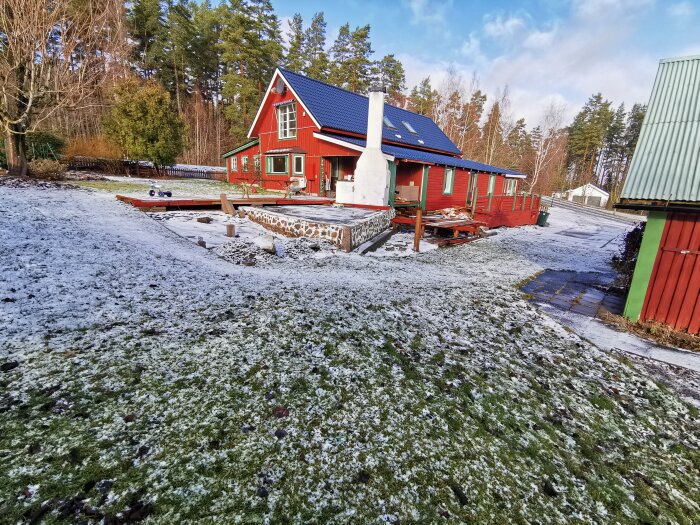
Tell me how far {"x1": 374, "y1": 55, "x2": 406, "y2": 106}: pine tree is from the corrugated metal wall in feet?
150

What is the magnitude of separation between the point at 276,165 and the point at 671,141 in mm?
19840

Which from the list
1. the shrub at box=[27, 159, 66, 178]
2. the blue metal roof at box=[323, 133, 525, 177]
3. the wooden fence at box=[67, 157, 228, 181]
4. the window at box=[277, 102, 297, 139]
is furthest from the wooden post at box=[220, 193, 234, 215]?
the wooden fence at box=[67, 157, 228, 181]

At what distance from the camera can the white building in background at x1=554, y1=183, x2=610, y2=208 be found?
49.4 meters

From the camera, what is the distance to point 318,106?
62.4 feet

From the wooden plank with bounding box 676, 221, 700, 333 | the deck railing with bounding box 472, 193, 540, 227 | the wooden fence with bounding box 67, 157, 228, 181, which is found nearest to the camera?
the wooden plank with bounding box 676, 221, 700, 333

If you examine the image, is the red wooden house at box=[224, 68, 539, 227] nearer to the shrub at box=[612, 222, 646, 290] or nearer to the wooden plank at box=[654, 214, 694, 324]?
the shrub at box=[612, 222, 646, 290]

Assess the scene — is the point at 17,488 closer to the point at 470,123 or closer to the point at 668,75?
the point at 668,75

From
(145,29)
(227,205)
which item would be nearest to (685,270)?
(227,205)

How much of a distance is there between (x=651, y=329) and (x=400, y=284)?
406 centimetres

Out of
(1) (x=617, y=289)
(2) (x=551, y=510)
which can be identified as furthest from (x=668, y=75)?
(2) (x=551, y=510)

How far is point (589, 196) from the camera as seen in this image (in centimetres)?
5078

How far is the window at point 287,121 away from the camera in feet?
65.6

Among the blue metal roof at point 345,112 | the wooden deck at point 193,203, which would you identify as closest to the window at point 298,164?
the blue metal roof at point 345,112

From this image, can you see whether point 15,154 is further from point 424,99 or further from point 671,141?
point 424,99
